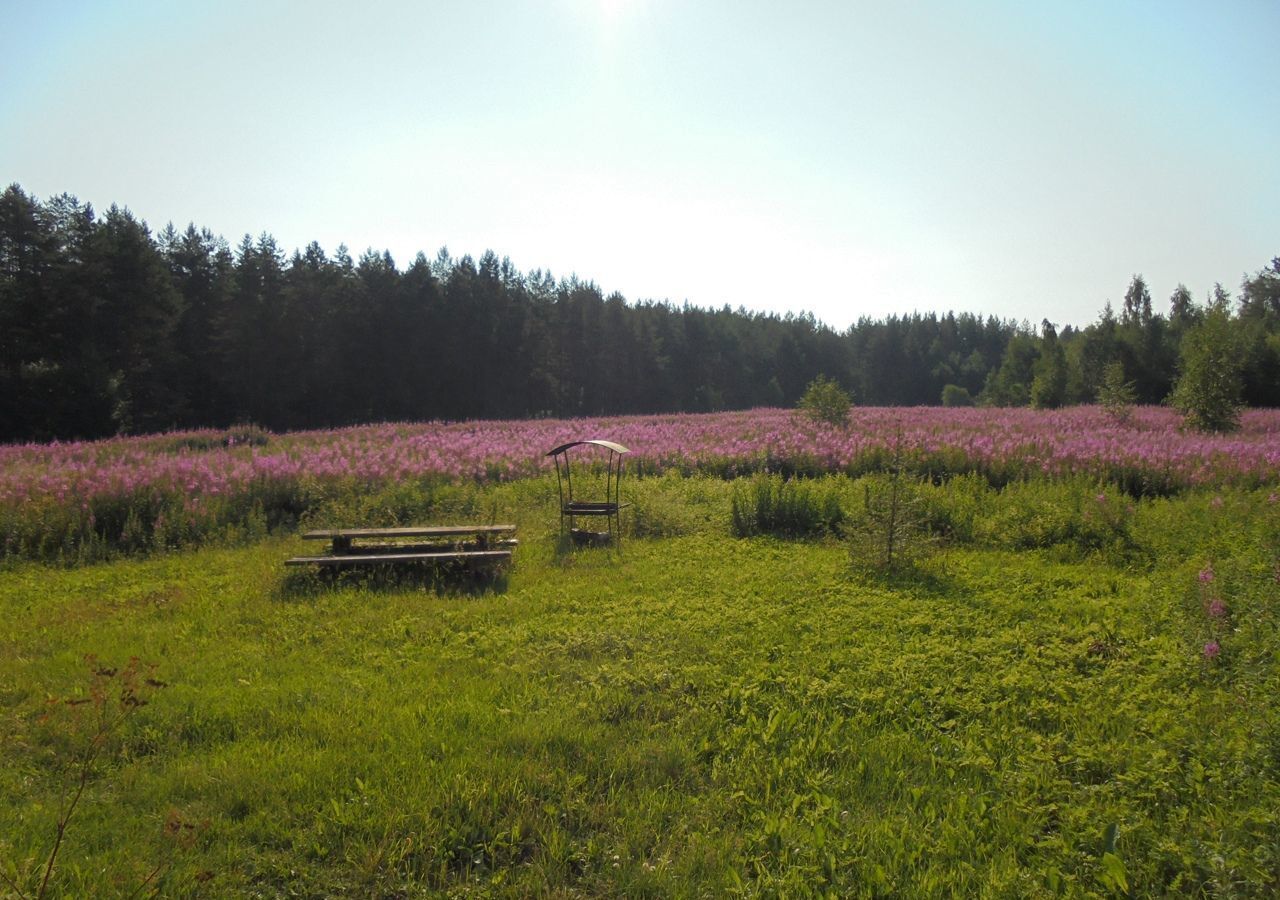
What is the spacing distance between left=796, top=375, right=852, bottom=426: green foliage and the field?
12.1 metres

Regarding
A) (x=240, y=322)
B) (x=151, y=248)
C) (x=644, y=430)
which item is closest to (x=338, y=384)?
(x=240, y=322)

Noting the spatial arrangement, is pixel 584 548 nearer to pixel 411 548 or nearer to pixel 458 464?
pixel 411 548

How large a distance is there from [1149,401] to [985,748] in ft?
152

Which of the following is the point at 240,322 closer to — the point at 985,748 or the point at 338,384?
the point at 338,384

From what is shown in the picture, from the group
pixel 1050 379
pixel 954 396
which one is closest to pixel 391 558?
pixel 1050 379

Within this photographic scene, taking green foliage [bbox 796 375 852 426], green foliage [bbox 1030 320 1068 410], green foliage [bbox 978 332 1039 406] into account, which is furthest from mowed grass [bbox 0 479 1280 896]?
green foliage [bbox 978 332 1039 406]

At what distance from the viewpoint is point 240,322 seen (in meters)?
42.1

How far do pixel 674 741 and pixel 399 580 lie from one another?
17.6 feet

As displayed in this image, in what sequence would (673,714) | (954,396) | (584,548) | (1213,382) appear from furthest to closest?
(954,396) < (1213,382) < (584,548) < (673,714)

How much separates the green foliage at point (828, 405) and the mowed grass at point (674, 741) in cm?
1493

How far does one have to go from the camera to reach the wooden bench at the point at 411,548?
877 centimetres

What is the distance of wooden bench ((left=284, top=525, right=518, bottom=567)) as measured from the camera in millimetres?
8773

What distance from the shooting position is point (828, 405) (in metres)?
23.0

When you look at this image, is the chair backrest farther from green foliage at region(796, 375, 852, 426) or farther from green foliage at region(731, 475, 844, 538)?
green foliage at region(796, 375, 852, 426)
